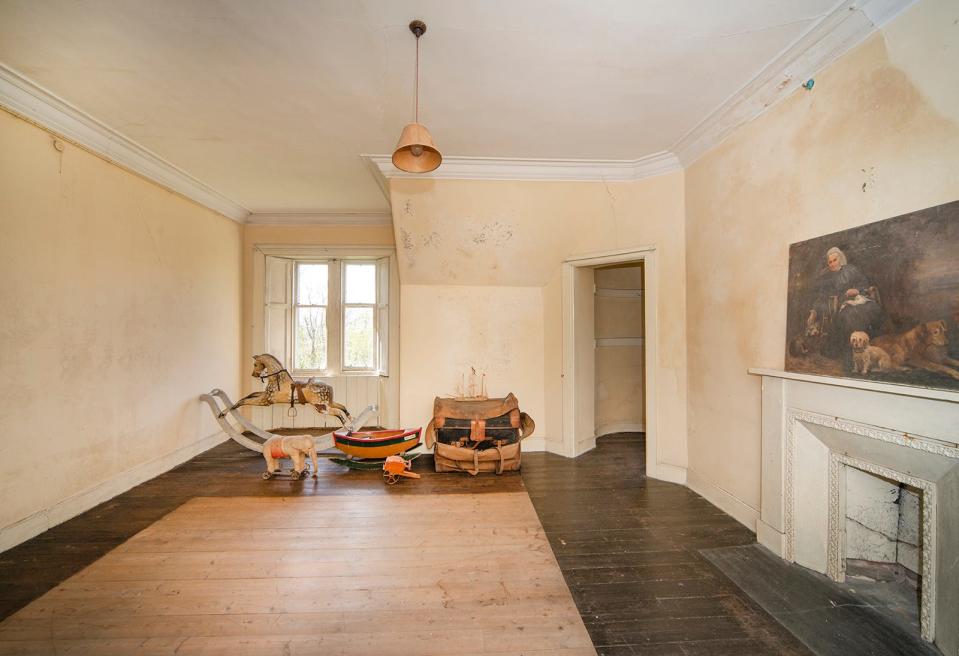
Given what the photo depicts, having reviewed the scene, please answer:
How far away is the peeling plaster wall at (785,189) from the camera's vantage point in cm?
172

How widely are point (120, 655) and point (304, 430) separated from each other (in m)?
3.92

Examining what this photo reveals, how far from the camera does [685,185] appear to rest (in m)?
3.49

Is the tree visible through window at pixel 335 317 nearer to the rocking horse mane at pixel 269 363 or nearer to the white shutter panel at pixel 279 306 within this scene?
the white shutter panel at pixel 279 306

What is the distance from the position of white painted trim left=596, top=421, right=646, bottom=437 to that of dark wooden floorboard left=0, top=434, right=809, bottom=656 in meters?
0.81

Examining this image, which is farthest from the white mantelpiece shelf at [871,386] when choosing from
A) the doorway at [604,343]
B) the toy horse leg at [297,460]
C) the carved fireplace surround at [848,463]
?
the toy horse leg at [297,460]

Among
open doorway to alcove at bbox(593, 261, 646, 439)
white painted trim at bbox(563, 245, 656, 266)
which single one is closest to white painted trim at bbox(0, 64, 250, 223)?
white painted trim at bbox(563, 245, 656, 266)

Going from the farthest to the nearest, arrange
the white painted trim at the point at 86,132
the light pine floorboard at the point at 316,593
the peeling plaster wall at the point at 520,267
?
1. the peeling plaster wall at the point at 520,267
2. the white painted trim at the point at 86,132
3. the light pine floorboard at the point at 316,593

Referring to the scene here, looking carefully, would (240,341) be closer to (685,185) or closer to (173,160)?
(173,160)

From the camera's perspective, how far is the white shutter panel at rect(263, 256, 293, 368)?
17.5 feet

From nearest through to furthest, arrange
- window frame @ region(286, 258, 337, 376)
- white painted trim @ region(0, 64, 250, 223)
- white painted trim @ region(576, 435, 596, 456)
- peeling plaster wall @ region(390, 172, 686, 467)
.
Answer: white painted trim @ region(0, 64, 250, 223), peeling plaster wall @ region(390, 172, 686, 467), white painted trim @ region(576, 435, 596, 456), window frame @ region(286, 258, 337, 376)

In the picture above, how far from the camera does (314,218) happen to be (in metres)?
5.33

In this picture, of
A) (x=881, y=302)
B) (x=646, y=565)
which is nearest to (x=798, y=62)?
(x=881, y=302)

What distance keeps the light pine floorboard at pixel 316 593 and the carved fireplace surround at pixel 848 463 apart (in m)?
1.54

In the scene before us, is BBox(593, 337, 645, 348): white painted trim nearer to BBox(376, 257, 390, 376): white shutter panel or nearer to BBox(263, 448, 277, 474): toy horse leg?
BBox(376, 257, 390, 376): white shutter panel
